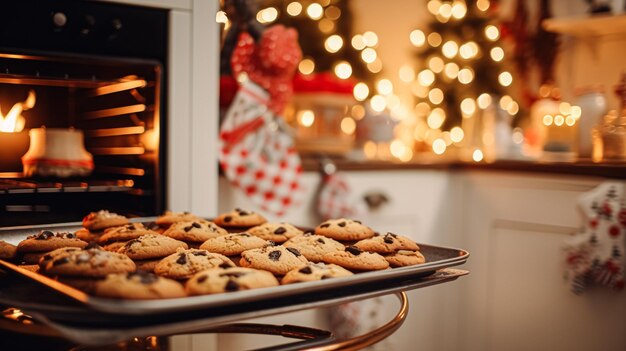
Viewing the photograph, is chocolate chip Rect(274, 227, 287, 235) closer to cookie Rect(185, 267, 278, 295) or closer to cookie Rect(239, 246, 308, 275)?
cookie Rect(239, 246, 308, 275)

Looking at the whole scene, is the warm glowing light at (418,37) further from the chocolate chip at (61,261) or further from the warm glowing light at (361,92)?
the chocolate chip at (61,261)

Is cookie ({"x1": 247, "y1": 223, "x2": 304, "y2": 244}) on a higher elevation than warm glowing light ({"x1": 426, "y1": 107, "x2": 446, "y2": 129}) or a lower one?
lower

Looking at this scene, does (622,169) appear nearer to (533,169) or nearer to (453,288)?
(533,169)

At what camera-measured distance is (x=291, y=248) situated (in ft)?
3.24

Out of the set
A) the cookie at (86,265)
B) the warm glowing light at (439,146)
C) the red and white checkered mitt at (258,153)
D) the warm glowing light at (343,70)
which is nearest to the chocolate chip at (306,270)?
the cookie at (86,265)

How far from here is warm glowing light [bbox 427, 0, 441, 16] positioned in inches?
139

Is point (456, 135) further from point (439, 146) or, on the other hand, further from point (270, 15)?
point (270, 15)

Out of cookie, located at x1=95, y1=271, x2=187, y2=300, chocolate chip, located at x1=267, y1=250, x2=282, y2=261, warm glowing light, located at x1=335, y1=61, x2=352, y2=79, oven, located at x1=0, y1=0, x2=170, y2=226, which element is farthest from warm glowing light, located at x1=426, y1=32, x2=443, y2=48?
cookie, located at x1=95, y1=271, x2=187, y2=300

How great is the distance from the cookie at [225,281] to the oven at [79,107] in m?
0.59

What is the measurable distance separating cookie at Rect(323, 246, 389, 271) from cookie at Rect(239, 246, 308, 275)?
0.16 ft

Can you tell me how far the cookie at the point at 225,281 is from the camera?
2.48ft

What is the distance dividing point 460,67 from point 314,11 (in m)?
0.90

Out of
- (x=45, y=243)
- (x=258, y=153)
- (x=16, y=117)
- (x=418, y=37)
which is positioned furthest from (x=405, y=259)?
(x=418, y=37)

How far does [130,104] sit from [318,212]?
2.85 feet
